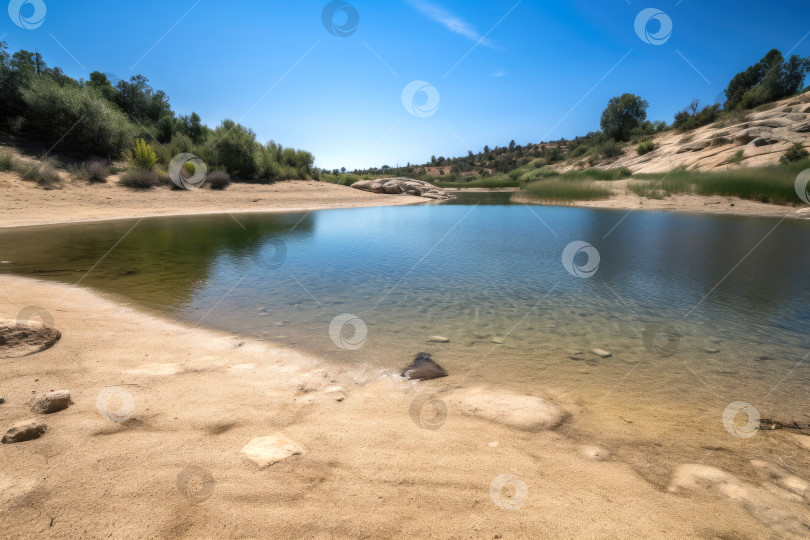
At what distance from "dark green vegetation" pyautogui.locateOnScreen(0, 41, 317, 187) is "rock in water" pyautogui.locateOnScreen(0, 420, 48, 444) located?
23127mm

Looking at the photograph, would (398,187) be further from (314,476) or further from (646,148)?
(314,476)

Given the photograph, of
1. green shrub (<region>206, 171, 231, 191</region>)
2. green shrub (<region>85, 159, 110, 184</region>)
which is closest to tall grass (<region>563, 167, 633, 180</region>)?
green shrub (<region>206, 171, 231, 191</region>)

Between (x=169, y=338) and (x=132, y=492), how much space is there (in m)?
2.75

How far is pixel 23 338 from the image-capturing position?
3299mm

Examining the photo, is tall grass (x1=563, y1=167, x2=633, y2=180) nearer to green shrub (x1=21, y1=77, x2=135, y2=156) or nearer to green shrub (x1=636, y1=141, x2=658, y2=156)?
green shrub (x1=636, y1=141, x2=658, y2=156)

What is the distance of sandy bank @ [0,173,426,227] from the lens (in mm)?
14727

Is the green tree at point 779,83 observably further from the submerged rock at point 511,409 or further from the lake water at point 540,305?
the submerged rock at point 511,409

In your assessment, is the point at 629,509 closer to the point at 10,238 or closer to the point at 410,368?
the point at 410,368

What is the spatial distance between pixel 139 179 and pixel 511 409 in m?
24.5

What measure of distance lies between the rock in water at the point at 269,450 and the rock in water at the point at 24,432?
1.19m

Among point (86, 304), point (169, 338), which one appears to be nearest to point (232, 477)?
point (169, 338)

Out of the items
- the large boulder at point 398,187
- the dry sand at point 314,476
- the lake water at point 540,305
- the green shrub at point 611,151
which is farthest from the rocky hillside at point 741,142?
the dry sand at point 314,476

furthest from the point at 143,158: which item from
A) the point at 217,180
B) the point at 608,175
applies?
the point at 608,175

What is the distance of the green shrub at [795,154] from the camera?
66.4 ft
